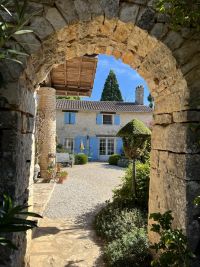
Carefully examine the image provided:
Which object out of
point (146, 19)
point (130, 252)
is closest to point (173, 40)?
point (146, 19)

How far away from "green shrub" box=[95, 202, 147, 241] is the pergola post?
5.01m

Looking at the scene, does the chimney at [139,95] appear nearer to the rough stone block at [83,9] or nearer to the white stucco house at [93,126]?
the white stucco house at [93,126]

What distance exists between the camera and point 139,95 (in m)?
26.8

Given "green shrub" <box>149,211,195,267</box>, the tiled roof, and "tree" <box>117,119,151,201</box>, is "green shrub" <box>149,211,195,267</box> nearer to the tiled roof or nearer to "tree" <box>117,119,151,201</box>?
"tree" <box>117,119,151,201</box>

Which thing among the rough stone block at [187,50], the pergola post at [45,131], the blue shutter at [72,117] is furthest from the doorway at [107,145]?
the rough stone block at [187,50]

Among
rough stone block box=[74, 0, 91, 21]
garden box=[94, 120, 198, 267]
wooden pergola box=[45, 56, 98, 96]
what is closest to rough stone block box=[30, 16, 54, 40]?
rough stone block box=[74, 0, 91, 21]

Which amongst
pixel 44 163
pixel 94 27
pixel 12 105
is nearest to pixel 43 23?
pixel 94 27

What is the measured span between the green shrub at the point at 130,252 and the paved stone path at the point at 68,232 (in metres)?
0.29

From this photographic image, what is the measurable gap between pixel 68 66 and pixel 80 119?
725 inches

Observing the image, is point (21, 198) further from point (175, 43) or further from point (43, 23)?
point (175, 43)

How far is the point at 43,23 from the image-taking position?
2617 millimetres

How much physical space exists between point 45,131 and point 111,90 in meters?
24.4

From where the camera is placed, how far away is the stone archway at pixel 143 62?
8.50 feet

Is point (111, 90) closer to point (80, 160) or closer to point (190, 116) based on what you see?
point (80, 160)
